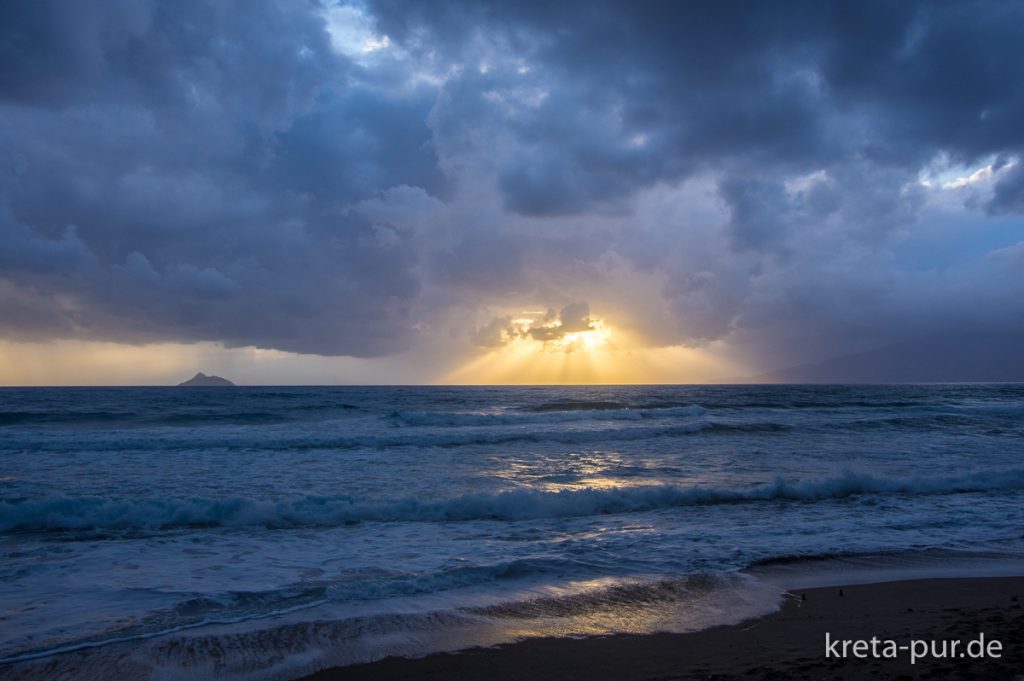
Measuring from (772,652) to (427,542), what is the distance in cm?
627

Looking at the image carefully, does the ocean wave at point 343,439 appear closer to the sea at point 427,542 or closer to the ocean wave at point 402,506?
the sea at point 427,542

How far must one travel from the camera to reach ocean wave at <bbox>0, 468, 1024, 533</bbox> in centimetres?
1230

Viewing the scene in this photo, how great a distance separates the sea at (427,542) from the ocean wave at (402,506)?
0.18 feet

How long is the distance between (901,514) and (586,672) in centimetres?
1074

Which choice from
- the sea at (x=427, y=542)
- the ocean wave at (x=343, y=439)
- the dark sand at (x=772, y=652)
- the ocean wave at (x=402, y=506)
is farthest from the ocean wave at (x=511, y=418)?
the dark sand at (x=772, y=652)

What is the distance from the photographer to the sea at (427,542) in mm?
6621

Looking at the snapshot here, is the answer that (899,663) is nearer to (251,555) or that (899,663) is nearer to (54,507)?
(251,555)

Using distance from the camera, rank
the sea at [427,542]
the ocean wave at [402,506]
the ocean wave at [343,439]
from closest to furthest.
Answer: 1. the sea at [427,542]
2. the ocean wave at [402,506]
3. the ocean wave at [343,439]

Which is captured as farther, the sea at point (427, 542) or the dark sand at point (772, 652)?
the sea at point (427, 542)

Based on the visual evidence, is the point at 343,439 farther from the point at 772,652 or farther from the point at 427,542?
the point at 772,652

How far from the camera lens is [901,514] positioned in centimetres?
1301

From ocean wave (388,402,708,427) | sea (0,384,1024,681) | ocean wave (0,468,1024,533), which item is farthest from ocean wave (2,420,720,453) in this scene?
ocean wave (0,468,1024,533)

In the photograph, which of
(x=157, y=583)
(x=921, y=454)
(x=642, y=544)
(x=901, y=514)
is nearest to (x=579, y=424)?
(x=921, y=454)

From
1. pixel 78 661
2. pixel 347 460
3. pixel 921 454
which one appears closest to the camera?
pixel 78 661
